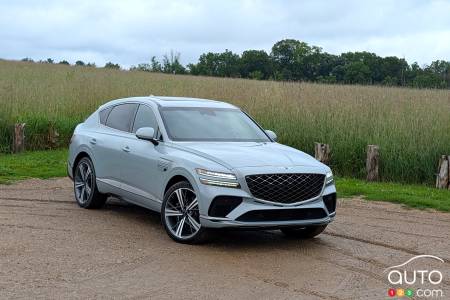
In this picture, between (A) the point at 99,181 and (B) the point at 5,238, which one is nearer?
(B) the point at 5,238

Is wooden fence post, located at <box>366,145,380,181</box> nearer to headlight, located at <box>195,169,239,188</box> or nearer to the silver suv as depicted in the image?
the silver suv

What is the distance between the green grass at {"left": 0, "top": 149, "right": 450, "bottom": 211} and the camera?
11352mm

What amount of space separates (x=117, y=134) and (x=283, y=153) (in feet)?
8.58

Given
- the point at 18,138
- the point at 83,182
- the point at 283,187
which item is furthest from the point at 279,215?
the point at 18,138

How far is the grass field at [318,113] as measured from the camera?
13.9 meters

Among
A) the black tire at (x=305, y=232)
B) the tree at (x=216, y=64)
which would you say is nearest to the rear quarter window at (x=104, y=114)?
the black tire at (x=305, y=232)

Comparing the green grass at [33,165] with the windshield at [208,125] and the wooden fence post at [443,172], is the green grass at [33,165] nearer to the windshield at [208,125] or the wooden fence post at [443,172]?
the windshield at [208,125]

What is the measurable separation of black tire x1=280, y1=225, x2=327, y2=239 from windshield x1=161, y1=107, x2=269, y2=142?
1307mm

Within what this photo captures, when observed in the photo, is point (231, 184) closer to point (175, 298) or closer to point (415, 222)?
point (175, 298)

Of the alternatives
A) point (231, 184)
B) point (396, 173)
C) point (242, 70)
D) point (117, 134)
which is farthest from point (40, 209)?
point (242, 70)

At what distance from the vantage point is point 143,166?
8453 mm

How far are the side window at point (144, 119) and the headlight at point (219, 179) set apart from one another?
1620mm

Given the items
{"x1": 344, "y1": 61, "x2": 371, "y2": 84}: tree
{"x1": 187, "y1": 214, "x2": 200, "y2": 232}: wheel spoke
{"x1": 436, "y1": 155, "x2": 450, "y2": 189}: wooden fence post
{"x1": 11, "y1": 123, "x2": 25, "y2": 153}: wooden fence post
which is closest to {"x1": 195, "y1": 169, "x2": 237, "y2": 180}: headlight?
{"x1": 187, "y1": 214, "x2": 200, "y2": 232}: wheel spoke

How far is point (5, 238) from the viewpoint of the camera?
777 cm
